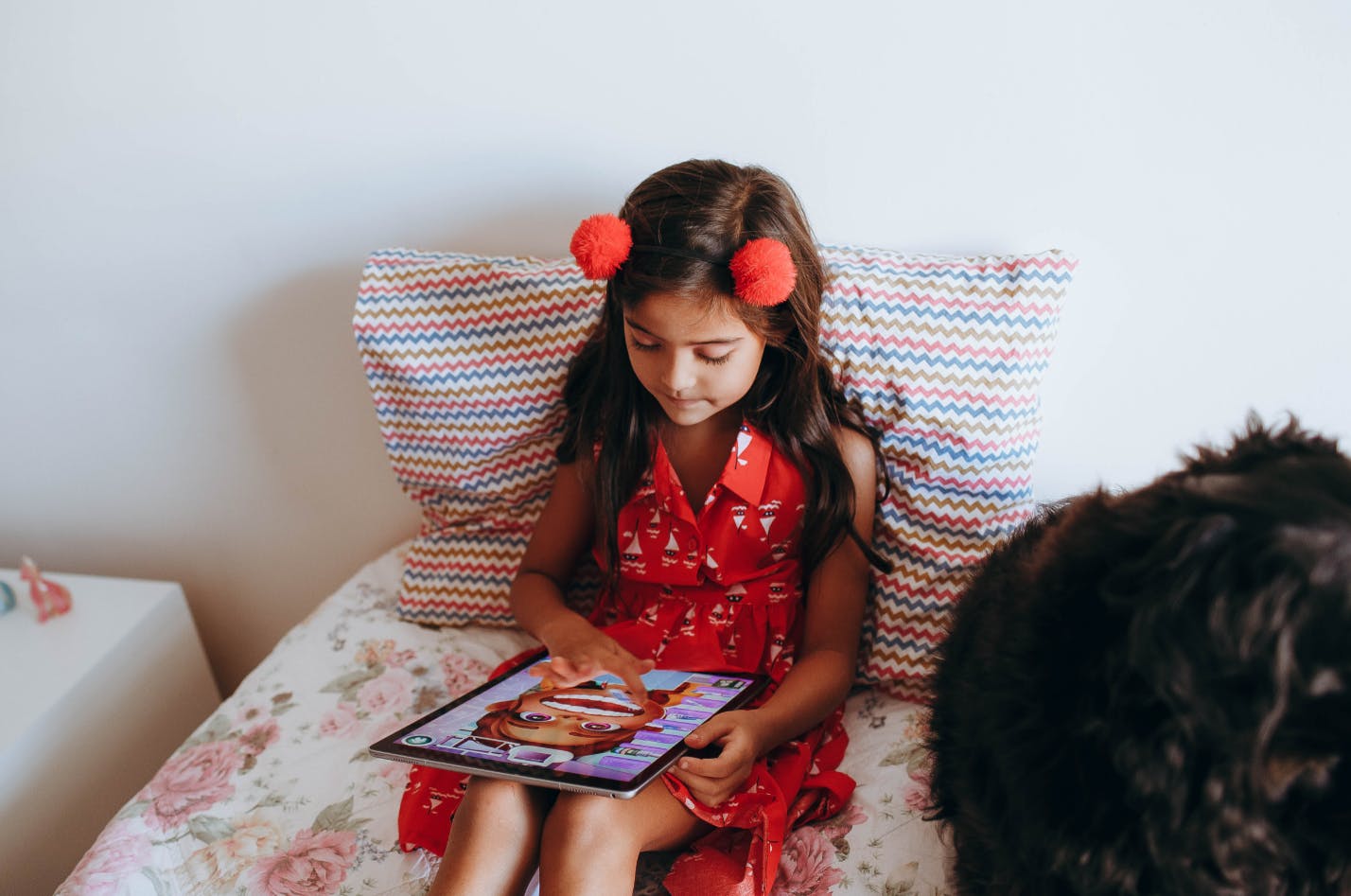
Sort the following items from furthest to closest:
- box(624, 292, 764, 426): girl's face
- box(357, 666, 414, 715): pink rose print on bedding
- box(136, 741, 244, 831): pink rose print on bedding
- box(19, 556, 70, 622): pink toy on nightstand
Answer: box(19, 556, 70, 622): pink toy on nightstand → box(357, 666, 414, 715): pink rose print on bedding → box(136, 741, 244, 831): pink rose print on bedding → box(624, 292, 764, 426): girl's face

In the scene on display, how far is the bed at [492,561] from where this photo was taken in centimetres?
91

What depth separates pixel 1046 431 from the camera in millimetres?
1107

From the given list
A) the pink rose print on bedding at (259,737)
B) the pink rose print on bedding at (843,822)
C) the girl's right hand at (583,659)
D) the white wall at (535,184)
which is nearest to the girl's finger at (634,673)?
the girl's right hand at (583,659)

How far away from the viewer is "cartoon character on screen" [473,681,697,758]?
0.83m

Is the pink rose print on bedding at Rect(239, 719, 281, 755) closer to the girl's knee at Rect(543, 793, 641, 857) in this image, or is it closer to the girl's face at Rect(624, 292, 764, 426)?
the girl's knee at Rect(543, 793, 641, 857)

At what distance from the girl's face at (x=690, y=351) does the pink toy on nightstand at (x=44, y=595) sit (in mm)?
991

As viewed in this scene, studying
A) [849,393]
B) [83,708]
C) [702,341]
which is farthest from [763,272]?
[83,708]

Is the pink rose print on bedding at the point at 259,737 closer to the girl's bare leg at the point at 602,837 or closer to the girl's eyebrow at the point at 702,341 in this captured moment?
the girl's bare leg at the point at 602,837

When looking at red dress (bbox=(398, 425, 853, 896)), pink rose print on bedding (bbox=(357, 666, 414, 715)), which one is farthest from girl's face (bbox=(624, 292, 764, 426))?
pink rose print on bedding (bbox=(357, 666, 414, 715))

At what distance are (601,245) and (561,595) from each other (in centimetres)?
42

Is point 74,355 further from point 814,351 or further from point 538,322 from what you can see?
point 814,351

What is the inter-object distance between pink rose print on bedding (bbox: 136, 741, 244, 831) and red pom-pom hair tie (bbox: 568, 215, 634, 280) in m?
0.67

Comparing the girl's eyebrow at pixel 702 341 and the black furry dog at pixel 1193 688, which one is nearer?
the black furry dog at pixel 1193 688

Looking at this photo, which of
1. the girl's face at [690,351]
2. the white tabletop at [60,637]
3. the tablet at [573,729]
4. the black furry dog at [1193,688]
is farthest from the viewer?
the white tabletop at [60,637]
